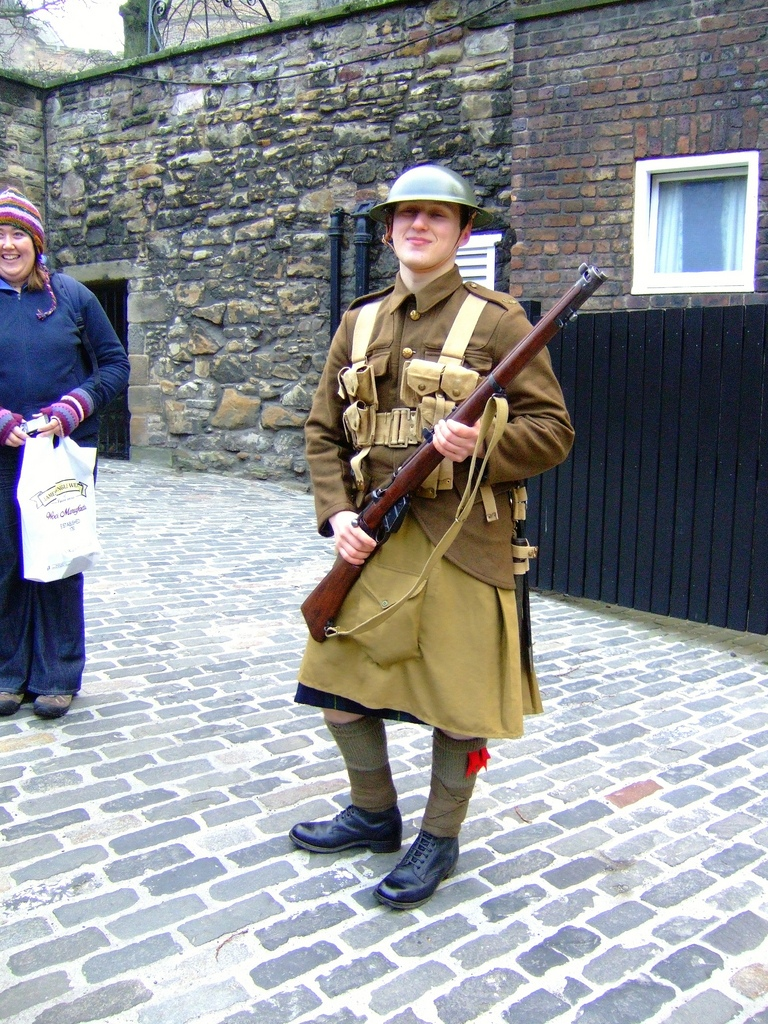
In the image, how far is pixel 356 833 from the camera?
122 inches

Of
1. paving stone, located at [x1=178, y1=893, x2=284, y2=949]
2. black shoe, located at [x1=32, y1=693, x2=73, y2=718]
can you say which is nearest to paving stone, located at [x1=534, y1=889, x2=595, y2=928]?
paving stone, located at [x1=178, y1=893, x2=284, y2=949]

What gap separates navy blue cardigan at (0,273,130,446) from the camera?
4035 mm

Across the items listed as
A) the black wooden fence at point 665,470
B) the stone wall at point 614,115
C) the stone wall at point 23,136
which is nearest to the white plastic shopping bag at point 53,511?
the black wooden fence at point 665,470

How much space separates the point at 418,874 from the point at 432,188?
1.84 m

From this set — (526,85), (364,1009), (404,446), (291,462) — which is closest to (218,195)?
(291,462)

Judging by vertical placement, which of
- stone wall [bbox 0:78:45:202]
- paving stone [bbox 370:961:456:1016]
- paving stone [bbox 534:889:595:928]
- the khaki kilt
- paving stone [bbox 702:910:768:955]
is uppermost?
stone wall [bbox 0:78:45:202]

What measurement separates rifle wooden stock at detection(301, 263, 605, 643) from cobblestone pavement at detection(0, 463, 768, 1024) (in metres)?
0.83

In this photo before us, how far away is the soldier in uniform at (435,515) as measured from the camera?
2.63 m

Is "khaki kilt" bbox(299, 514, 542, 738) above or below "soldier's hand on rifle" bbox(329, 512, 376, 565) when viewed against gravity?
below

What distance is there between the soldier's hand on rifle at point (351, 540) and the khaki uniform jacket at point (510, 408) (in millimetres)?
54

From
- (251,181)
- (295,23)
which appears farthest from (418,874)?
(295,23)

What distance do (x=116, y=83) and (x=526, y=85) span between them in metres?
6.09

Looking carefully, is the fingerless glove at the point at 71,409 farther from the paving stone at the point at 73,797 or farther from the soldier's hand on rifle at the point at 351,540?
the soldier's hand on rifle at the point at 351,540

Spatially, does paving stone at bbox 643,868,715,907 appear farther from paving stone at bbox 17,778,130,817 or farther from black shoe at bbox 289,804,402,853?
paving stone at bbox 17,778,130,817
